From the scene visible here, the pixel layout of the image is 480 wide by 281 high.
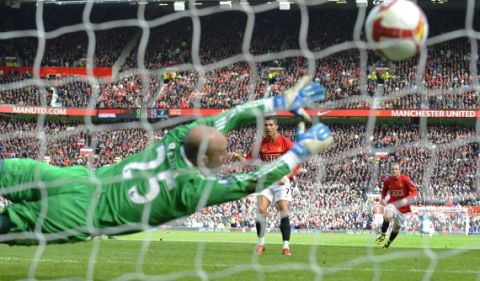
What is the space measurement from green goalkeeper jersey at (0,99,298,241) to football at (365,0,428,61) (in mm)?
1143

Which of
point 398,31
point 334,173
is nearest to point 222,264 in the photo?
point 398,31

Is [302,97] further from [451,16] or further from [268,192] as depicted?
[451,16]

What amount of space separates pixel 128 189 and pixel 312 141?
1363 millimetres

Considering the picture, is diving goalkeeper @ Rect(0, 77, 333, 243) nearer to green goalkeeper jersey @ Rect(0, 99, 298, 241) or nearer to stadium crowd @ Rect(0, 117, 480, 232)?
green goalkeeper jersey @ Rect(0, 99, 298, 241)

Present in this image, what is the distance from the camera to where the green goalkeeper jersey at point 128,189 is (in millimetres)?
6445

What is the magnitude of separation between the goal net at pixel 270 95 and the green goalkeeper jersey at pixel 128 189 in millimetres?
14041

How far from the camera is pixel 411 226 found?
29.4m

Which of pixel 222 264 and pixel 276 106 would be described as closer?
pixel 276 106

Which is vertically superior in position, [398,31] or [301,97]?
[398,31]

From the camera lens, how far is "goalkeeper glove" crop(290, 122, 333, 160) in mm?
6227

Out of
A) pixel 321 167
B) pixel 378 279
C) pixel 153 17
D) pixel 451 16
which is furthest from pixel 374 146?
pixel 378 279

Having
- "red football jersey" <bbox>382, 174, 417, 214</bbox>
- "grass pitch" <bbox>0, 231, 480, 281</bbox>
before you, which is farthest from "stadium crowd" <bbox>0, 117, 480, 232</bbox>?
"grass pitch" <bbox>0, 231, 480, 281</bbox>

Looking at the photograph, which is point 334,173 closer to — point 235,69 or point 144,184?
point 235,69

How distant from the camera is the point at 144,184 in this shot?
21.3 feet
